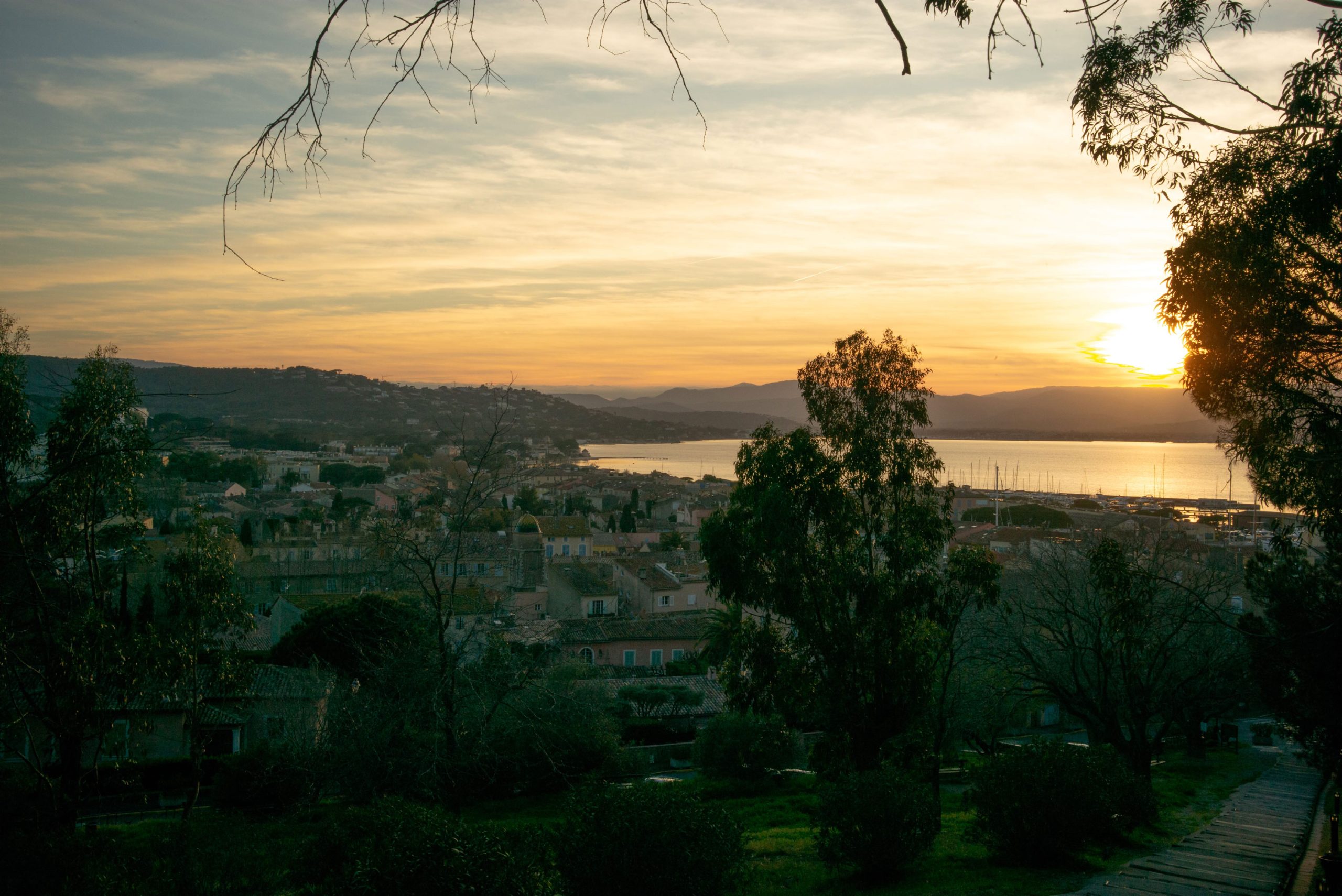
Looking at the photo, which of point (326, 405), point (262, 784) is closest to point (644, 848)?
point (262, 784)

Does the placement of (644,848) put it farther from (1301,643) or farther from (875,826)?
(1301,643)

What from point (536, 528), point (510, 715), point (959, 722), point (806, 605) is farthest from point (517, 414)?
Result: point (536, 528)

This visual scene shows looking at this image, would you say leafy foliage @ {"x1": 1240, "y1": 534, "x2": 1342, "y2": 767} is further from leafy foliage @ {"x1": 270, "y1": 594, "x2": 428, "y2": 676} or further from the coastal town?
leafy foliage @ {"x1": 270, "y1": 594, "x2": 428, "y2": 676}

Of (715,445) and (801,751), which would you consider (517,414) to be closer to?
(801,751)

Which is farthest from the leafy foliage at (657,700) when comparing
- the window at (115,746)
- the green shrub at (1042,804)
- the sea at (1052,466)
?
the sea at (1052,466)

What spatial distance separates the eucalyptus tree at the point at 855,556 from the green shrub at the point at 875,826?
4.42 m

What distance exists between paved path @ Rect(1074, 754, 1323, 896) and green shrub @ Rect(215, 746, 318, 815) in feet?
35.9

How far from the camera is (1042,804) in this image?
350 inches

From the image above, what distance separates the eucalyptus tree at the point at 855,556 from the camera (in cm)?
1323

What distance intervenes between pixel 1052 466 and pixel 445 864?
155286mm

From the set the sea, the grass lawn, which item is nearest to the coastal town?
the grass lawn

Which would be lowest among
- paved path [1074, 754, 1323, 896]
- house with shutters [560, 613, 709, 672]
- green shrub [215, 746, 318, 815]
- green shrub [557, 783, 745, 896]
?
house with shutters [560, 613, 709, 672]

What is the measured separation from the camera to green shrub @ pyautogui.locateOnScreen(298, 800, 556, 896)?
14.5ft

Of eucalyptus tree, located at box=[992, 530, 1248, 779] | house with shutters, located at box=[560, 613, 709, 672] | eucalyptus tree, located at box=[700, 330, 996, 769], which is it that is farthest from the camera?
house with shutters, located at box=[560, 613, 709, 672]
